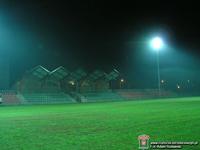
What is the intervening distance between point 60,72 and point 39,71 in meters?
3.82

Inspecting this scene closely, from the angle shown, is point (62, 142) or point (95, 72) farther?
point (95, 72)

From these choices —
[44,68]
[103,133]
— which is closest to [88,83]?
[44,68]

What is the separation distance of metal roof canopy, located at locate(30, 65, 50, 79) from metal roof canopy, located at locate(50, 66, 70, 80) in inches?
51.4

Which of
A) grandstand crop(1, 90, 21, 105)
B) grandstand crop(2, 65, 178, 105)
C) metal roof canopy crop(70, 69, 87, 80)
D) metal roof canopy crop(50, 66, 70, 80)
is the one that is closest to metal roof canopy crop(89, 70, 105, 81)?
grandstand crop(2, 65, 178, 105)

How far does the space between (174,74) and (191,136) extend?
85.3 meters

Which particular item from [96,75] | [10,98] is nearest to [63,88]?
[96,75]

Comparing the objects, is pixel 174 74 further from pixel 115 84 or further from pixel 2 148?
pixel 2 148

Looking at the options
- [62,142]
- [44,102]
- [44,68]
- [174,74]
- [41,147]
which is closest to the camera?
[41,147]

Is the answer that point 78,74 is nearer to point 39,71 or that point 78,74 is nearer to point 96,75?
point 96,75

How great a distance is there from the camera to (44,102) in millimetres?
54250

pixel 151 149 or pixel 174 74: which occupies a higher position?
pixel 174 74

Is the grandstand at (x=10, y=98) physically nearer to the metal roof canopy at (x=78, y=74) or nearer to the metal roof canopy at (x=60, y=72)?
the metal roof canopy at (x=60, y=72)

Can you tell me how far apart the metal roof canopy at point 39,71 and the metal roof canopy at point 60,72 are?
131 cm

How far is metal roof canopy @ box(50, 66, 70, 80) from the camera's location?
5872 centimetres
